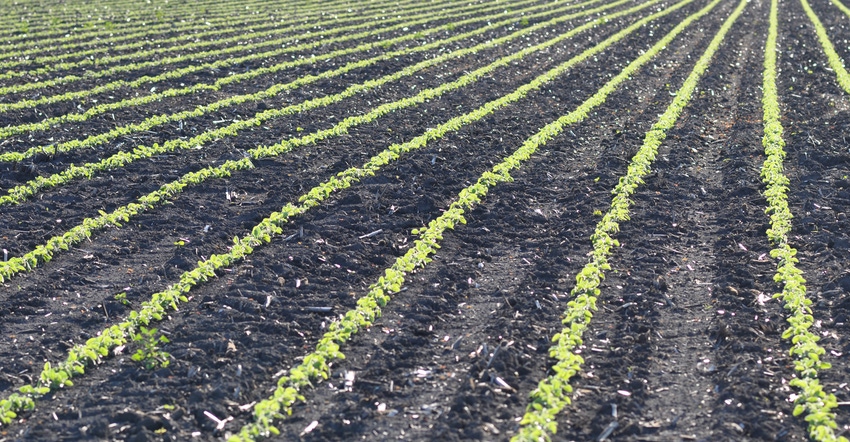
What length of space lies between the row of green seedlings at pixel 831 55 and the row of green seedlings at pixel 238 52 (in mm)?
9542

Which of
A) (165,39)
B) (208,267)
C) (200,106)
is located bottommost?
(208,267)

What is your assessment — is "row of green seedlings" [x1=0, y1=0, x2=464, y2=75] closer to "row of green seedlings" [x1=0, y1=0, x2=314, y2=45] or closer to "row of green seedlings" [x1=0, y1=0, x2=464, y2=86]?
"row of green seedlings" [x1=0, y1=0, x2=464, y2=86]

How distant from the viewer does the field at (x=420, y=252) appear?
18.8ft

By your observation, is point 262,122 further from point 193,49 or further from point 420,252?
point 193,49

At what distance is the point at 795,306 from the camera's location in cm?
693

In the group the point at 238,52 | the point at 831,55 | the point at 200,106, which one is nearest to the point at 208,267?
the point at 200,106

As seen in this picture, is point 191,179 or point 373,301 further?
point 191,179

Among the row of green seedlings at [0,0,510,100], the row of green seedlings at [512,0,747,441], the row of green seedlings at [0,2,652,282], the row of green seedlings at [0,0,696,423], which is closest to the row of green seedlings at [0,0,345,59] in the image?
the row of green seedlings at [0,0,510,100]

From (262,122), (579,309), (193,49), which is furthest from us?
(193,49)

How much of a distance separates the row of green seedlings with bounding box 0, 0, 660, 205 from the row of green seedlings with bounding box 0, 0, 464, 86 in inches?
119

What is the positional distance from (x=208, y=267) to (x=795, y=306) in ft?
15.8

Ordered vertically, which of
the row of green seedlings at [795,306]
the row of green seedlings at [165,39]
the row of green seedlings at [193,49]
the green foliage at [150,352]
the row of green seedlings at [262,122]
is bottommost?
the row of green seedlings at [795,306]

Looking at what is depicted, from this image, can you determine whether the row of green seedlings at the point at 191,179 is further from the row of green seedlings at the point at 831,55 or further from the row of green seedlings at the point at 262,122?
the row of green seedlings at the point at 831,55

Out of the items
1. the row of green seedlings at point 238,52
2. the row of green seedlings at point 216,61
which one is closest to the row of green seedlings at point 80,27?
the row of green seedlings at point 238,52
